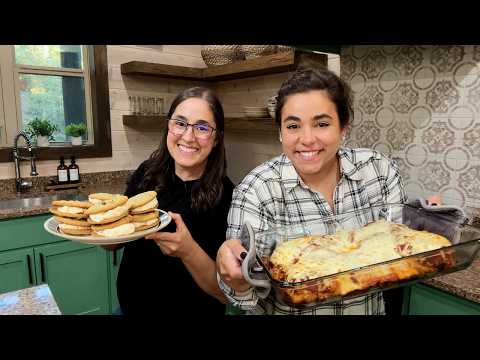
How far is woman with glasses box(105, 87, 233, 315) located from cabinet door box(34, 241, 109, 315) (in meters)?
1.09

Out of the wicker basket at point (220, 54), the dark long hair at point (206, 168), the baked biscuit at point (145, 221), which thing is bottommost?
the baked biscuit at point (145, 221)

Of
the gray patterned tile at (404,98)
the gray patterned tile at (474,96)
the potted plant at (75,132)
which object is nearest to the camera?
the gray patterned tile at (474,96)

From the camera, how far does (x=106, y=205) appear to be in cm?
98

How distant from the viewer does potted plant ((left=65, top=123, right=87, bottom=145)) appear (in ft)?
9.32

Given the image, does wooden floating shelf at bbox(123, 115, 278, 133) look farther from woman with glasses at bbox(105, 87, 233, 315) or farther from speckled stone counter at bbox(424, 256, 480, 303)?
speckled stone counter at bbox(424, 256, 480, 303)

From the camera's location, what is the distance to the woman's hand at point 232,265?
76cm

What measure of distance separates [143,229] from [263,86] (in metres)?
2.14

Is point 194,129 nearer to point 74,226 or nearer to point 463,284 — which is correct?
point 74,226

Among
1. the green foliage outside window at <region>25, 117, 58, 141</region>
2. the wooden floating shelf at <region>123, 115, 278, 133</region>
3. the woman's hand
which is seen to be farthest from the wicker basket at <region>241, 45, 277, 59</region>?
the woman's hand

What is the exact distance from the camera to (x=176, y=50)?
3262 millimetres

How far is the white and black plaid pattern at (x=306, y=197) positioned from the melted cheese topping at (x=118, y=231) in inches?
10.4

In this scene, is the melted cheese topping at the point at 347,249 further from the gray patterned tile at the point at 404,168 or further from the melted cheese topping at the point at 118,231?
the gray patterned tile at the point at 404,168

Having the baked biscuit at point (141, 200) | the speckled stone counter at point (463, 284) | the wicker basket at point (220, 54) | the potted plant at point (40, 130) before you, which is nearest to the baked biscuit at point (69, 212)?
the baked biscuit at point (141, 200)
